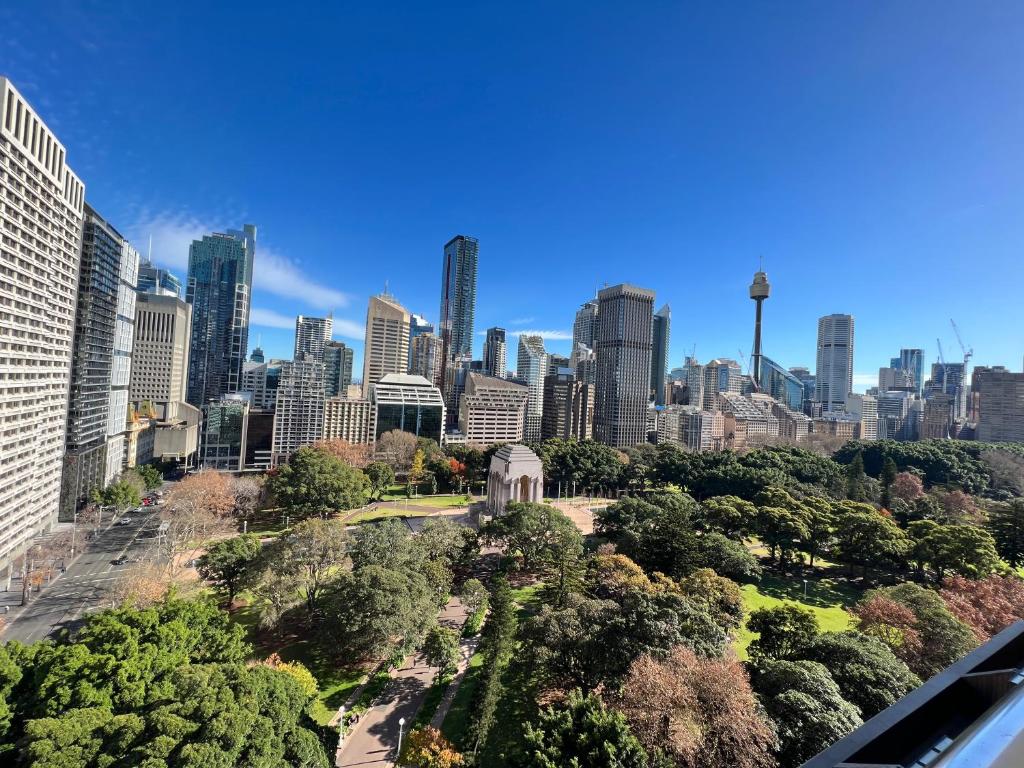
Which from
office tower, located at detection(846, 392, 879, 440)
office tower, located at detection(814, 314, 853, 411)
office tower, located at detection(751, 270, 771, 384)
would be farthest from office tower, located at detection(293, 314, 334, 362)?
office tower, located at detection(814, 314, 853, 411)

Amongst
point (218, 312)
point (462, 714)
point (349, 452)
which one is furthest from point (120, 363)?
point (218, 312)

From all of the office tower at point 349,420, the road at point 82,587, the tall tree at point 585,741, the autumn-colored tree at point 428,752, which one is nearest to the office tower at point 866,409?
the office tower at point 349,420

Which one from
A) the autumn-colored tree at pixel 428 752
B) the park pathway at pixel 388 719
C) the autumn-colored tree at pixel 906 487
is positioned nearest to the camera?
the autumn-colored tree at pixel 428 752

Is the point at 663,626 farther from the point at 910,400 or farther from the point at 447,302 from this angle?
the point at 910,400

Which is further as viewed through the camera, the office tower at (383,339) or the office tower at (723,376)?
the office tower at (723,376)

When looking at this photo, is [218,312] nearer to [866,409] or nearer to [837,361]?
[866,409]

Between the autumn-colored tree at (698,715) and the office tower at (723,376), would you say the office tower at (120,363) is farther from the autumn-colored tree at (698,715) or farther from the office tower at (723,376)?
the office tower at (723,376)

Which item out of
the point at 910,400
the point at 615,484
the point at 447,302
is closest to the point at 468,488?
the point at 615,484
